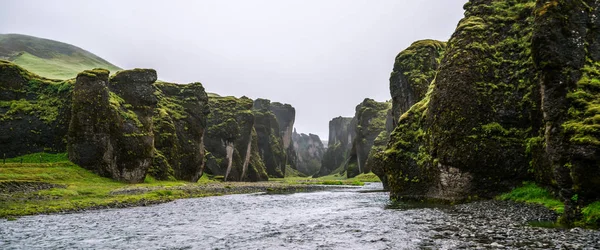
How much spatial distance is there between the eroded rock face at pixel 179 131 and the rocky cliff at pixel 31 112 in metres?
17.7

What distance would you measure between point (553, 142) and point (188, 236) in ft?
69.9

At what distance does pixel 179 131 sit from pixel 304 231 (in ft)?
240

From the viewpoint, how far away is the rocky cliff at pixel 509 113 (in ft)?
63.7

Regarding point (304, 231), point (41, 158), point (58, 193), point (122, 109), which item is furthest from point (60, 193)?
point (122, 109)

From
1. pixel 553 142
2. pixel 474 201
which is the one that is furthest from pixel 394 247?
pixel 474 201

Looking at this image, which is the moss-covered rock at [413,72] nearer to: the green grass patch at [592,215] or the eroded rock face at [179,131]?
the eroded rock face at [179,131]

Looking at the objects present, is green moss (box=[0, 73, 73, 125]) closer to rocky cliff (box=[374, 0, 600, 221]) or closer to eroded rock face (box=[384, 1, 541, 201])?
rocky cliff (box=[374, 0, 600, 221])

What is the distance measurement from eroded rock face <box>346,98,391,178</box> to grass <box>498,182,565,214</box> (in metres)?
118

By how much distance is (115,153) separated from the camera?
6125 cm

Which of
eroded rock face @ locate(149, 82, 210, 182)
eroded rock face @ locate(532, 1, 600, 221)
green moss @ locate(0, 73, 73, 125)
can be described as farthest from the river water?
eroded rock face @ locate(149, 82, 210, 182)

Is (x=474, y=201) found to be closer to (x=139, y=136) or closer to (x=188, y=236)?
(x=188, y=236)

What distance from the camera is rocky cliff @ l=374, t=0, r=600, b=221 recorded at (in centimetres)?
1942

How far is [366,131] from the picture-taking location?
5955 inches

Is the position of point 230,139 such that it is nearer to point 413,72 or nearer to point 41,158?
point 41,158
